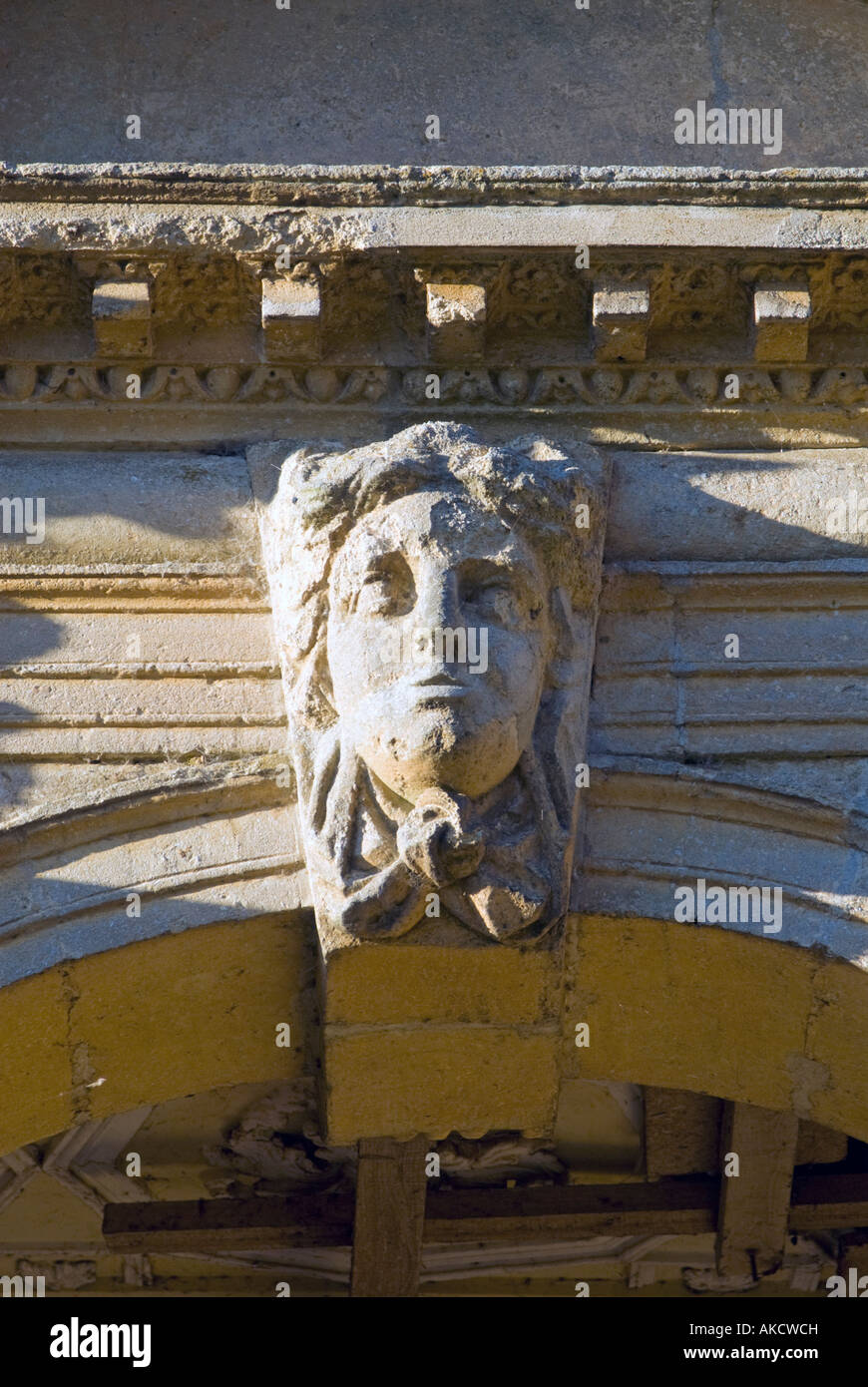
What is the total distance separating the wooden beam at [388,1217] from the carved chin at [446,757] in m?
1.68

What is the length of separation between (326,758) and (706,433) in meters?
1.43

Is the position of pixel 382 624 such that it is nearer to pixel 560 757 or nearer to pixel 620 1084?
pixel 560 757

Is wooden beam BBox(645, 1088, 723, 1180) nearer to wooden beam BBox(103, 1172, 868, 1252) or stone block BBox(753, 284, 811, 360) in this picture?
wooden beam BBox(103, 1172, 868, 1252)

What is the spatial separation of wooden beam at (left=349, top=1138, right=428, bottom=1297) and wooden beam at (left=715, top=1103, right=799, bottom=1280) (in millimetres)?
890

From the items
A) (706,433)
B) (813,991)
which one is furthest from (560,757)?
(706,433)

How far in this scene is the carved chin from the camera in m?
A: 4.12

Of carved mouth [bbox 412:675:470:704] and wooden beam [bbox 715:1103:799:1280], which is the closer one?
carved mouth [bbox 412:675:470:704]

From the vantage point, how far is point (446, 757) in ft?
13.5

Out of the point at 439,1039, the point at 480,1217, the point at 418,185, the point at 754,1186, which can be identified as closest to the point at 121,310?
the point at 418,185

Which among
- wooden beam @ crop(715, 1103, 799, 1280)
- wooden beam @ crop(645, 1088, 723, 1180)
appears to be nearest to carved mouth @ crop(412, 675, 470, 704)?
wooden beam @ crop(715, 1103, 799, 1280)

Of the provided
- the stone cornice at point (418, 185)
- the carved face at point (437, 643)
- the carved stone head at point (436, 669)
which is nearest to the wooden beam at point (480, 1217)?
the carved stone head at point (436, 669)

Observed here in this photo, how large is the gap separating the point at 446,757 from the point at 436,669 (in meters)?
0.19

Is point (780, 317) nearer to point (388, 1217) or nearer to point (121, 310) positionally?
point (121, 310)

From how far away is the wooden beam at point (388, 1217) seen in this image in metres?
5.62
